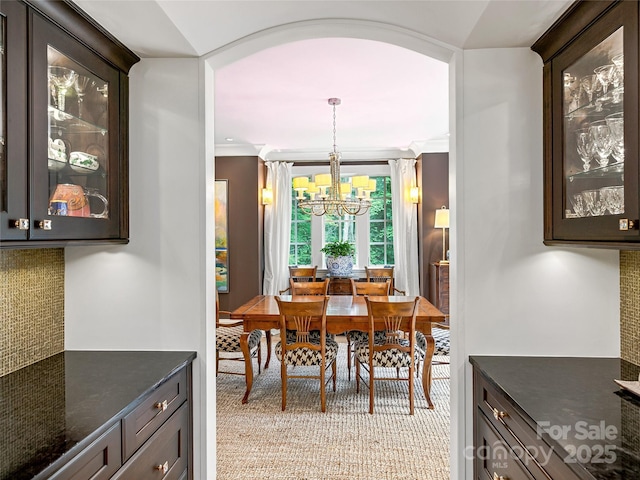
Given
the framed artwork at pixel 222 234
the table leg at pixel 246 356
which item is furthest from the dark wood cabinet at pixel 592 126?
the framed artwork at pixel 222 234

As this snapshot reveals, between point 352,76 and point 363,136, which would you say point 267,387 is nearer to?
point 352,76

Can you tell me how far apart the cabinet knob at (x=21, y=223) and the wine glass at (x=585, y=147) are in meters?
1.92

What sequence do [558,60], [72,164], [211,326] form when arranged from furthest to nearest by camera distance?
[211,326]
[558,60]
[72,164]

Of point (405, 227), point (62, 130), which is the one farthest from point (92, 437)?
point (405, 227)

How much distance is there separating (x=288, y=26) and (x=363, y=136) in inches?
147

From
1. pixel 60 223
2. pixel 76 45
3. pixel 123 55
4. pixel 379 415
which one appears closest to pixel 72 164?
pixel 60 223

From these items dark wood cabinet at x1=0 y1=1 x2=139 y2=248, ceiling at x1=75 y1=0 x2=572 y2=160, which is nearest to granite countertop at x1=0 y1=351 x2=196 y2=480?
dark wood cabinet at x1=0 y1=1 x2=139 y2=248

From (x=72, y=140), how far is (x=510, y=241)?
1841mm

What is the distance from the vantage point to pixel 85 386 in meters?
1.59

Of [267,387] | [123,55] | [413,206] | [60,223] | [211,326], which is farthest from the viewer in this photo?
[413,206]

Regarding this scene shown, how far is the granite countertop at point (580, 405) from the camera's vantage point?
107 cm

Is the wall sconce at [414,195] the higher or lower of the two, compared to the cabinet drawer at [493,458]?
higher

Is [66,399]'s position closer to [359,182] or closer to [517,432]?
[517,432]

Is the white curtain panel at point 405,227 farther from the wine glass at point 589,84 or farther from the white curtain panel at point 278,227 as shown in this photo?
the wine glass at point 589,84
